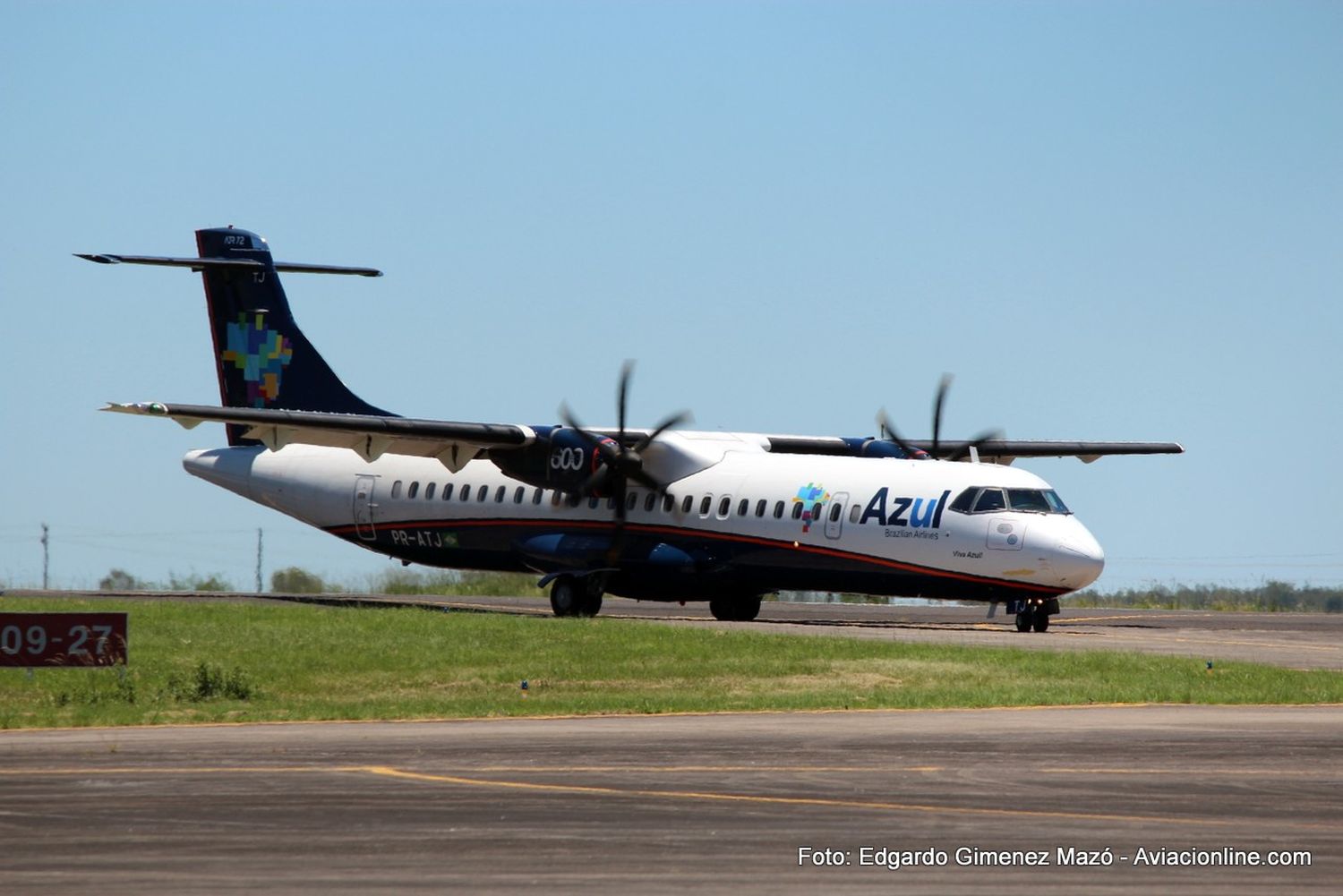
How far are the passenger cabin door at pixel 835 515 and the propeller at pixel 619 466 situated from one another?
352cm

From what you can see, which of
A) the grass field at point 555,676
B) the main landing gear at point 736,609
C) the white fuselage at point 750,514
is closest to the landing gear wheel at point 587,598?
the white fuselage at point 750,514

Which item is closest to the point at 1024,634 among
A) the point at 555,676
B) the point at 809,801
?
the point at 555,676

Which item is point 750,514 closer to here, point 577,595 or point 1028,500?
point 577,595

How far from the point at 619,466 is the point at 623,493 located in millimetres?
553

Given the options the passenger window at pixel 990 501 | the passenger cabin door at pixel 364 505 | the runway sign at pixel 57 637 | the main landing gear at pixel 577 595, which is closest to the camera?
the runway sign at pixel 57 637

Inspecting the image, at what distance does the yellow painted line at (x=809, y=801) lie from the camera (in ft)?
37.4

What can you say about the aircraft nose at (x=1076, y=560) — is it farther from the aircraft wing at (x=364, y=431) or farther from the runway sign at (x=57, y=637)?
the runway sign at (x=57, y=637)

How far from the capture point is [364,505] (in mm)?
38094

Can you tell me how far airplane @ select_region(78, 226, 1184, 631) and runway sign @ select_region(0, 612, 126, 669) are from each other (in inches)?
440

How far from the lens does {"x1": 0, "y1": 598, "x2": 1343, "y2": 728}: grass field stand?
20.3m

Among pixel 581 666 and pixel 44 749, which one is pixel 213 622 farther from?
pixel 44 749

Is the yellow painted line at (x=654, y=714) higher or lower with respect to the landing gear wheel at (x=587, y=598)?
lower

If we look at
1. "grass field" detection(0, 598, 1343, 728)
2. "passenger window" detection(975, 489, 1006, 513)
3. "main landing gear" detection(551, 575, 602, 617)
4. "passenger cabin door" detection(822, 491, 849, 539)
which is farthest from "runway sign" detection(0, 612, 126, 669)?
"passenger window" detection(975, 489, 1006, 513)

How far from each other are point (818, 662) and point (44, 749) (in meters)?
11.5
